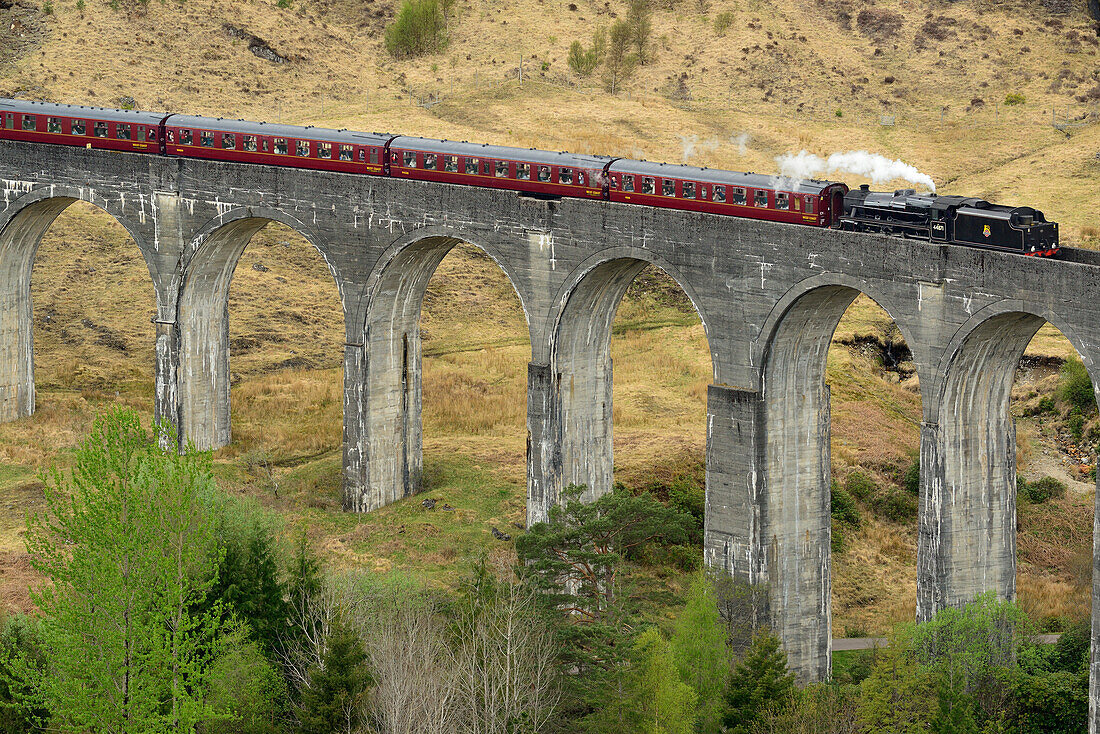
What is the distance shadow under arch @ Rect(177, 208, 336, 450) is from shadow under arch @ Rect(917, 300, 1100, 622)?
97.4 feet

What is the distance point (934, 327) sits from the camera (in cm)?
4144

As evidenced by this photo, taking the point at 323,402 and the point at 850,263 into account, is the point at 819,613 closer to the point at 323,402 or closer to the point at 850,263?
the point at 850,263

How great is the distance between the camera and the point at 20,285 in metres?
68.4

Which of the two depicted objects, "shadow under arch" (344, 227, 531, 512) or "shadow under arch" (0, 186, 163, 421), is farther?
"shadow under arch" (0, 186, 163, 421)

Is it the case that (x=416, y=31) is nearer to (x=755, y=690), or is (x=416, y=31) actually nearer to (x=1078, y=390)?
(x=1078, y=390)

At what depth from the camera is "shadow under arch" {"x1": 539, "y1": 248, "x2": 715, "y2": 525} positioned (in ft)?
167

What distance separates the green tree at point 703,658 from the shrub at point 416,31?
281 ft

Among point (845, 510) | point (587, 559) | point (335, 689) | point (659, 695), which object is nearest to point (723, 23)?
point (845, 510)

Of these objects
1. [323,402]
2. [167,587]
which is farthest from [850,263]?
[323,402]

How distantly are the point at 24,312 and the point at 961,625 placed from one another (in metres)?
46.7

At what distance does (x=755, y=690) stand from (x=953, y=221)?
14.1 m

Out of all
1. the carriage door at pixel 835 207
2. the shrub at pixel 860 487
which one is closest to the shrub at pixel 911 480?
the shrub at pixel 860 487

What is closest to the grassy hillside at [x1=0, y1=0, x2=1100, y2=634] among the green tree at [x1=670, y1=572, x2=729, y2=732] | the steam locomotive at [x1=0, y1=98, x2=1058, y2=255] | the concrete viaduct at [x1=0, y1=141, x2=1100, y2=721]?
the concrete viaduct at [x1=0, y1=141, x2=1100, y2=721]

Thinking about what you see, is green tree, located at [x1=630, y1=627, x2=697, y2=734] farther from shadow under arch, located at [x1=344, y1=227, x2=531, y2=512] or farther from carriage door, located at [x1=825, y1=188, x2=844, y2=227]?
shadow under arch, located at [x1=344, y1=227, x2=531, y2=512]
